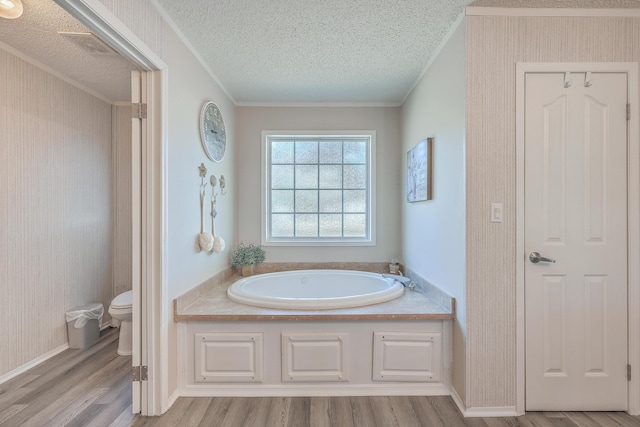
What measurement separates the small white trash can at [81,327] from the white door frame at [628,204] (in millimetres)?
3296

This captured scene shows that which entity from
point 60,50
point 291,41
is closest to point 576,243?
point 291,41

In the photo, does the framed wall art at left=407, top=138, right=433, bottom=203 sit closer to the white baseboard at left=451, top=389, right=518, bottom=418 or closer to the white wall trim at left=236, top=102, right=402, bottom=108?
the white wall trim at left=236, top=102, right=402, bottom=108

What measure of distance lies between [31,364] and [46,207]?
1212 millimetres

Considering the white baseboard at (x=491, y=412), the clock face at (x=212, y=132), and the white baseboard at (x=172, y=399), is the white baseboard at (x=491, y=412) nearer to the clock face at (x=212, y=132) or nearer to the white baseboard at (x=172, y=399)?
the white baseboard at (x=172, y=399)

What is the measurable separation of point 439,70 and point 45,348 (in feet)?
12.2

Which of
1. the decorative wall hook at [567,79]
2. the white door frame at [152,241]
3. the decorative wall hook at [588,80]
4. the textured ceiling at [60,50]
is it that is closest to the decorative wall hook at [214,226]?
the white door frame at [152,241]

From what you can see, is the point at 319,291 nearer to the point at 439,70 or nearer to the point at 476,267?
the point at 476,267

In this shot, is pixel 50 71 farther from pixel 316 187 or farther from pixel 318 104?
pixel 316 187

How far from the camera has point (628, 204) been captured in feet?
5.47

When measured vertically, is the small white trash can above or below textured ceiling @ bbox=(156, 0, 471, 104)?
below

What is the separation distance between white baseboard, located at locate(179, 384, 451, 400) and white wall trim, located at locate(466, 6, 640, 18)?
225 cm

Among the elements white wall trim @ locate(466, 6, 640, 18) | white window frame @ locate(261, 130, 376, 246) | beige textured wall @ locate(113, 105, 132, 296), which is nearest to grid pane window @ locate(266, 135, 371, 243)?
white window frame @ locate(261, 130, 376, 246)

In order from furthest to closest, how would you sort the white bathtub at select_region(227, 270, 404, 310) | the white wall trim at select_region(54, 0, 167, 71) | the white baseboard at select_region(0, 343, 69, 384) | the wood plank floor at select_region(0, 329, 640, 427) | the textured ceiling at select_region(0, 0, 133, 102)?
the white bathtub at select_region(227, 270, 404, 310), the white baseboard at select_region(0, 343, 69, 384), the textured ceiling at select_region(0, 0, 133, 102), the wood plank floor at select_region(0, 329, 640, 427), the white wall trim at select_region(54, 0, 167, 71)

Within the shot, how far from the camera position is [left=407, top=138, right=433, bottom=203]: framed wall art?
2.20 metres
